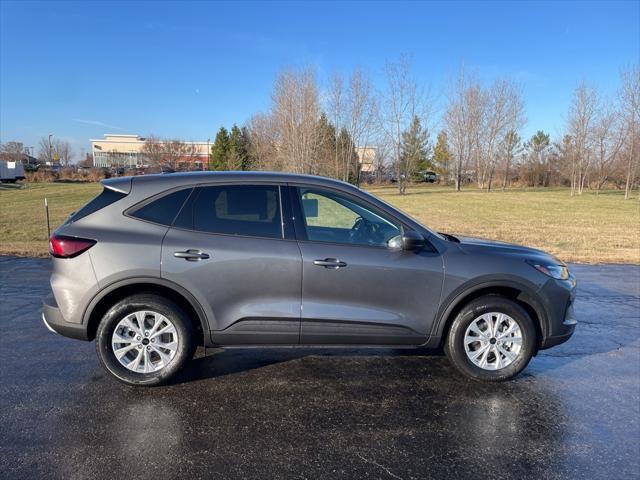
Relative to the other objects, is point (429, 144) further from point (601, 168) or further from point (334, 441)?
point (334, 441)

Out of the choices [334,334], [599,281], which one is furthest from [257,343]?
[599,281]

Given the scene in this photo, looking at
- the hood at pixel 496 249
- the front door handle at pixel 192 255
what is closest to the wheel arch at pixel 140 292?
the front door handle at pixel 192 255

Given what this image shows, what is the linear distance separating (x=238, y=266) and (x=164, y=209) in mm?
812

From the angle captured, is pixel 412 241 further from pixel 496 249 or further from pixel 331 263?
pixel 496 249

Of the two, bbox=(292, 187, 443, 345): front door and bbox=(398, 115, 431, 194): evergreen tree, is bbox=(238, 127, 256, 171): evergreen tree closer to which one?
bbox=(398, 115, 431, 194): evergreen tree

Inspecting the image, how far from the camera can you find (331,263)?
3.55 m

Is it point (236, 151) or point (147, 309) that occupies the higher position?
point (236, 151)

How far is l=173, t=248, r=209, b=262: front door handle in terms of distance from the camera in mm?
3492

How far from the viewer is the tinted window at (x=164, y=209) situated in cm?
361

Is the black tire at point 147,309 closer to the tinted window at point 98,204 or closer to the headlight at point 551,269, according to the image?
the tinted window at point 98,204

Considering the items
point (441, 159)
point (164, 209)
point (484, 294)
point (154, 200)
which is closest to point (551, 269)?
point (484, 294)

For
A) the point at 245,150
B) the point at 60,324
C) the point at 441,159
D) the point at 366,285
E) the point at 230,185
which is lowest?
the point at 60,324

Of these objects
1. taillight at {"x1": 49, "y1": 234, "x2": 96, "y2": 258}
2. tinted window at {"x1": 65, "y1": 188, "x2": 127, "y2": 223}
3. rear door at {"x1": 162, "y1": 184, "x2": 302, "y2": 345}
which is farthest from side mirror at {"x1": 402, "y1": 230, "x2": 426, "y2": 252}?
taillight at {"x1": 49, "y1": 234, "x2": 96, "y2": 258}

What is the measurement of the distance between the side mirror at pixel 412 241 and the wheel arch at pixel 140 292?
176cm
